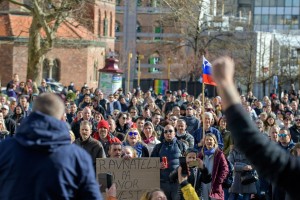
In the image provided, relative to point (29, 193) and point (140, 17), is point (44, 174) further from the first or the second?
point (140, 17)

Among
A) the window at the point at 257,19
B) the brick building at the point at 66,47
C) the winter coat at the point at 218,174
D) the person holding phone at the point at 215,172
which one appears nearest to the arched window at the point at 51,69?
the brick building at the point at 66,47

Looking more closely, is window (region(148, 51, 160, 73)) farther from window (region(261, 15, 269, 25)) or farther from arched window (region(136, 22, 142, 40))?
window (region(261, 15, 269, 25))

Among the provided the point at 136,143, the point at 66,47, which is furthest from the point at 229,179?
the point at 66,47

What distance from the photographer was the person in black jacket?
4.56m

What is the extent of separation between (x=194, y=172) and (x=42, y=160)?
7.83m

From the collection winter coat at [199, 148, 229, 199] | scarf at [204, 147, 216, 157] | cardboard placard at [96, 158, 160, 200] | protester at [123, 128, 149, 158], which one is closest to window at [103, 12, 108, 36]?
protester at [123, 128, 149, 158]

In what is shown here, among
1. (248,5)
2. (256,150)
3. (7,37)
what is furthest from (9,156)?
(248,5)

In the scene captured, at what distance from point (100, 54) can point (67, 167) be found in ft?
236

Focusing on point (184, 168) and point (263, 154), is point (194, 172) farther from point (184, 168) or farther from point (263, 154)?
point (263, 154)

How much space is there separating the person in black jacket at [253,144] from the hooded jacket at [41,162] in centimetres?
128

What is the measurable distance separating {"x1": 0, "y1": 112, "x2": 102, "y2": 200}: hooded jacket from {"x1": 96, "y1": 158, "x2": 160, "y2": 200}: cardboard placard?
683 cm

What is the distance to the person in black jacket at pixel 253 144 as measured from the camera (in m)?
4.56

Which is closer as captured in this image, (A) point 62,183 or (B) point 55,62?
(A) point 62,183

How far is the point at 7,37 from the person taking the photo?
67.3 m
